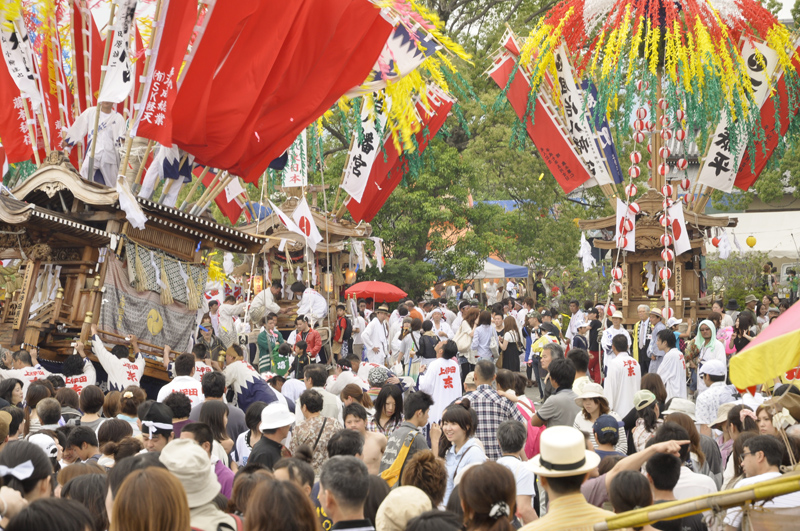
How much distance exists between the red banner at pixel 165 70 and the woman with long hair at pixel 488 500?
942 centimetres

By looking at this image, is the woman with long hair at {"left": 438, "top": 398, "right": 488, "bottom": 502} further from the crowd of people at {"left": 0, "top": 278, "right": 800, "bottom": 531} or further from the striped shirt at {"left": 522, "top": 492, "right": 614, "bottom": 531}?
the striped shirt at {"left": 522, "top": 492, "right": 614, "bottom": 531}

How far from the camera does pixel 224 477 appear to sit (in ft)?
18.4

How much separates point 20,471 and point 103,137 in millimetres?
10909

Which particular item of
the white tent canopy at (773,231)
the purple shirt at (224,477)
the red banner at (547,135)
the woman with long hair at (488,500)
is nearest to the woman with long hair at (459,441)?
the purple shirt at (224,477)

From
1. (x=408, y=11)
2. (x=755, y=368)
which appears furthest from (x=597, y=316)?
(x=755, y=368)

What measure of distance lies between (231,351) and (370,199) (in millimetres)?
10474

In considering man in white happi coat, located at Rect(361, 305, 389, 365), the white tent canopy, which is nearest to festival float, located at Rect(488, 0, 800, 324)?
man in white happi coat, located at Rect(361, 305, 389, 365)

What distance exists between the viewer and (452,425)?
19.7 feet

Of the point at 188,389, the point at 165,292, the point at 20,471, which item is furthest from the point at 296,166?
the point at 20,471

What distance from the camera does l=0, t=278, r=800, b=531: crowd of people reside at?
388cm

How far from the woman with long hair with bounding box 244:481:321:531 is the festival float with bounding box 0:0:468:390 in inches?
369

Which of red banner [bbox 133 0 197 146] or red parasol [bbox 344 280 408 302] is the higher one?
red banner [bbox 133 0 197 146]

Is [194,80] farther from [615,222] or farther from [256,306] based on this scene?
[615,222]

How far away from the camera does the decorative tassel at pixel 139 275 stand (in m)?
13.3
